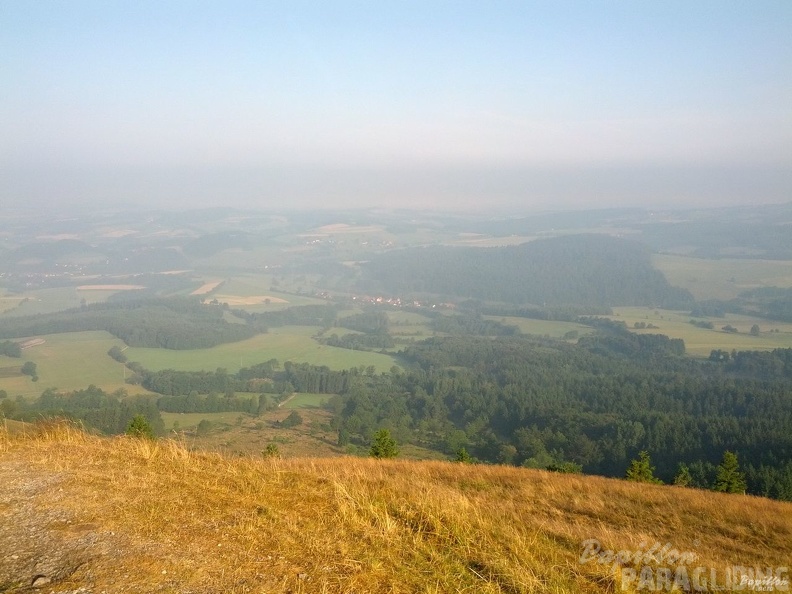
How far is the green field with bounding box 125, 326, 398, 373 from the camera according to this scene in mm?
52906

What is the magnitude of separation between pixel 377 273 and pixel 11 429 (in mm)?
101010

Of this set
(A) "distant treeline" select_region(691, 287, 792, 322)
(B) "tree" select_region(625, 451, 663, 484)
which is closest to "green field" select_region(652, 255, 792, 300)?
(A) "distant treeline" select_region(691, 287, 792, 322)

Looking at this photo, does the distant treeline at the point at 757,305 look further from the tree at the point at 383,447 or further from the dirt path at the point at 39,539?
the dirt path at the point at 39,539

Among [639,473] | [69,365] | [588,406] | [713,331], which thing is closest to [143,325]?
[69,365]

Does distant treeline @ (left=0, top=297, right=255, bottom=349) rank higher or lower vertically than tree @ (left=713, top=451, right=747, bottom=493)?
lower

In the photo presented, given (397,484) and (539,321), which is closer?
(397,484)

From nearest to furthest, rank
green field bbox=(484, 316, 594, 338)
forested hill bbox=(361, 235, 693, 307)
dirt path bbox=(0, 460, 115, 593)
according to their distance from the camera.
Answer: dirt path bbox=(0, 460, 115, 593) < green field bbox=(484, 316, 594, 338) < forested hill bbox=(361, 235, 693, 307)

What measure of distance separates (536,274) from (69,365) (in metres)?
90.7

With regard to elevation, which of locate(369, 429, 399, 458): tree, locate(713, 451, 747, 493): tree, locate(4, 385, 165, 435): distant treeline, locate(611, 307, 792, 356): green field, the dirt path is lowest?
locate(611, 307, 792, 356): green field

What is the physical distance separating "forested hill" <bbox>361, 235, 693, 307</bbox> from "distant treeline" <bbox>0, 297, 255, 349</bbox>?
1557 inches

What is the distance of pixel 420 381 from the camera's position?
172ft

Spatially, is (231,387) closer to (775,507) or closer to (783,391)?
(775,507)

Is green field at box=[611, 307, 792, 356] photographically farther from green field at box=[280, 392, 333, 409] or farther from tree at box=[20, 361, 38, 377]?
tree at box=[20, 361, 38, 377]

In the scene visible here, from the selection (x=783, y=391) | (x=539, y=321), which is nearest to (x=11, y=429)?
(x=783, y=391)
